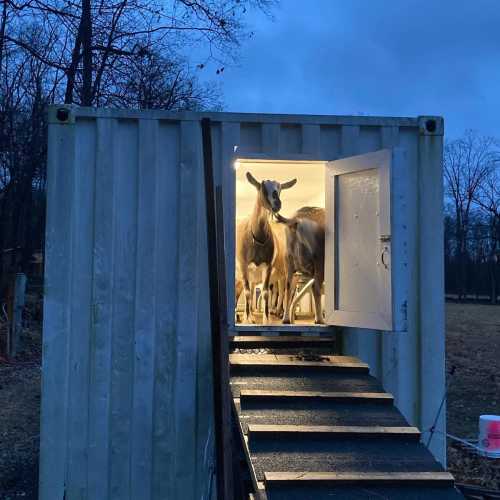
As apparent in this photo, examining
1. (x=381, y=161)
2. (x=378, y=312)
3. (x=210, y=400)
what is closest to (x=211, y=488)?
(x=210, y=400)

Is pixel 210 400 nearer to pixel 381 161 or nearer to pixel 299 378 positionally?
pixel 299 378

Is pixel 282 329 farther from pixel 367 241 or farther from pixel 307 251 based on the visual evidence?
pixel 367 241

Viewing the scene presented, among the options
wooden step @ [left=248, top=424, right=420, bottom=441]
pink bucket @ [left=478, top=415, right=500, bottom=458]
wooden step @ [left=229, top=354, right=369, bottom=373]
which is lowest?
pink bucket @ [left=478, top=415, right=500, bottom=458]

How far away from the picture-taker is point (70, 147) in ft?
14.6

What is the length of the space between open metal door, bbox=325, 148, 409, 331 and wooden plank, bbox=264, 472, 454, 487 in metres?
1.26

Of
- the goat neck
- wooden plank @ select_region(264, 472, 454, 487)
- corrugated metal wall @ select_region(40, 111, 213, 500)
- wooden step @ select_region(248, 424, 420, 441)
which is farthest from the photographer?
the goat neck

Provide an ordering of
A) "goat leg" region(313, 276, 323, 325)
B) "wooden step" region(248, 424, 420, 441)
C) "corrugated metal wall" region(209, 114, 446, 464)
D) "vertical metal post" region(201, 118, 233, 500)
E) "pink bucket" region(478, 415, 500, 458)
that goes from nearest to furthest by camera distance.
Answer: "wooden step" region(248, 424, 420, 441) < "vertical metal post" region(201, 118, 233, 500) < "corrugated metal wall" region(209, 114, 446, 464) < "goat leg" region(313, 276, 323, 325) < "pink bucket" region(478, 415, 500, 458)

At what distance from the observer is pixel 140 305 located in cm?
445

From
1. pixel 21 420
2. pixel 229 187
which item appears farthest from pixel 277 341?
pixel 21 420

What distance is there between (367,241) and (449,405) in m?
6.08

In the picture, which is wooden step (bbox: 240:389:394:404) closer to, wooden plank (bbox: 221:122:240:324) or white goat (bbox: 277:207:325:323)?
wooden plank (bbox: 221:122:240:324)

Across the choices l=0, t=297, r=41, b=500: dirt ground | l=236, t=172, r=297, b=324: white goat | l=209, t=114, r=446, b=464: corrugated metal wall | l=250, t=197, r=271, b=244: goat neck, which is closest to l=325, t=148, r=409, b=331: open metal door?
l=209, t=114, r=446, b=464: corrugated metal wall

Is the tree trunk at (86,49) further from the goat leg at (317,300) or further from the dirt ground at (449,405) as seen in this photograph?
the goat leg at (317,300)

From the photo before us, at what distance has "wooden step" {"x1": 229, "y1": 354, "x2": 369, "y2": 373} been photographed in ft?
13.9
